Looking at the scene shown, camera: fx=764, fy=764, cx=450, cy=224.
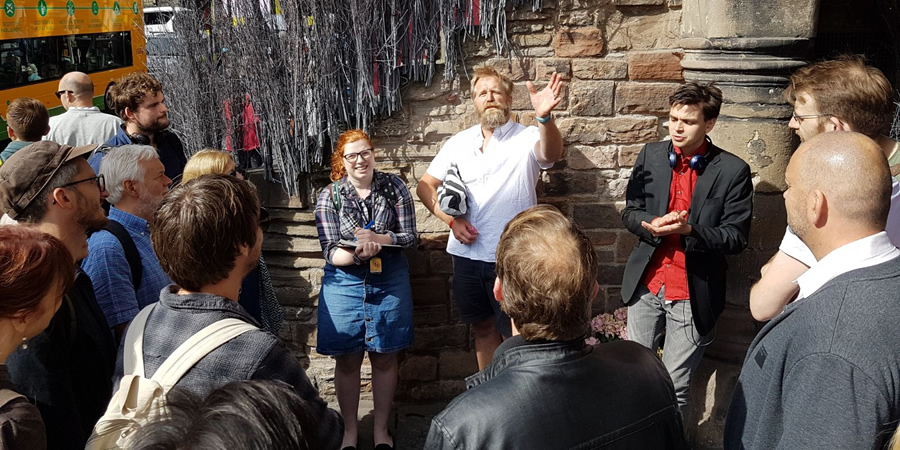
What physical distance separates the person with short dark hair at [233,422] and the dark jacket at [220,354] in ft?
1.53

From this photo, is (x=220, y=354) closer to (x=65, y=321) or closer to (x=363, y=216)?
(x=65, y=321)

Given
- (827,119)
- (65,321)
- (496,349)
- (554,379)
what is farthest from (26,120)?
(827,119)

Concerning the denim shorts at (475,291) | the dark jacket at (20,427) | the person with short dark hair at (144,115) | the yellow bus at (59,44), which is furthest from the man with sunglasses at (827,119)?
the yellow bus at (59,44)

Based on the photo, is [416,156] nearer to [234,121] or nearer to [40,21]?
[234,121]

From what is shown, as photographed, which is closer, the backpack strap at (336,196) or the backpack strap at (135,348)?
the backpack strap at (135,348)

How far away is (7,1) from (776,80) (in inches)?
367

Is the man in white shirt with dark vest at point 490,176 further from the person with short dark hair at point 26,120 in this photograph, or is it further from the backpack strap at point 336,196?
the person with short dark hair at point 26,120

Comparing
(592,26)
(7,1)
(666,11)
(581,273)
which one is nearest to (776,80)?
(666,11)

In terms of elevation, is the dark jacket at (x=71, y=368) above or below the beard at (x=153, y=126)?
below

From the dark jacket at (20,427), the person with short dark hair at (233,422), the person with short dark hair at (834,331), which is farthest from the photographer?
the person with short dark hair at (834,331)

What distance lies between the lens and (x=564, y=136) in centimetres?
447

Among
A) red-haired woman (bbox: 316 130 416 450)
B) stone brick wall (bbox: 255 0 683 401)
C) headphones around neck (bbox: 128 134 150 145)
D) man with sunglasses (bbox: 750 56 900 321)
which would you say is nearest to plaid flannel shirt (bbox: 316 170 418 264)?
red-haired woman (bbox: 316 130 416 450)

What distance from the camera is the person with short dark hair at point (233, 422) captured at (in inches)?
48.9

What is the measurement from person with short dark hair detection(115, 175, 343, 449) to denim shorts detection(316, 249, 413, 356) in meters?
1.81
